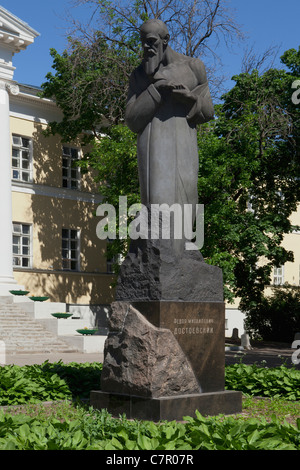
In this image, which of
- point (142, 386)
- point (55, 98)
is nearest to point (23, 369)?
point (142, 386)

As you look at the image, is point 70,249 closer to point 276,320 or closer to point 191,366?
point 276,320

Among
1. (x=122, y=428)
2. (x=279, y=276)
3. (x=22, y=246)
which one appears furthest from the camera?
(x=279, y=276)

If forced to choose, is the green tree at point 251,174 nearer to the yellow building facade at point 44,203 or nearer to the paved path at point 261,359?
the paved path at point 261,359

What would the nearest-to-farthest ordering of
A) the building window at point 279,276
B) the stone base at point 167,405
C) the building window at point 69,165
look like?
the stone base at point 167,405
the building window at point 69,165
the building window at point 279,276

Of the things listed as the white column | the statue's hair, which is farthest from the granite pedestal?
the white column

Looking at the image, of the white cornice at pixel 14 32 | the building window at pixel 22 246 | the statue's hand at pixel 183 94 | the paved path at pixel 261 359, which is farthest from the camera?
the building window at pixel 22 246

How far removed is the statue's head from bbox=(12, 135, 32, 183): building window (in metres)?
22.7

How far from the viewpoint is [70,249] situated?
3225 cm

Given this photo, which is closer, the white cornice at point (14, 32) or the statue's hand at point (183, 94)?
the statue's hand at point (183, 94)

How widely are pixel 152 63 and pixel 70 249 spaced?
81.6ft

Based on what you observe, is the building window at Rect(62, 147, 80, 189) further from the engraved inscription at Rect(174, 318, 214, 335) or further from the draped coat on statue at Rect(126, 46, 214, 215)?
the engraved inscription at Rect(174, 318, 214, 335)

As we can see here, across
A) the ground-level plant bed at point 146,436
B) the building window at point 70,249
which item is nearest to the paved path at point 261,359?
the ground-level plant bed at point 146,436

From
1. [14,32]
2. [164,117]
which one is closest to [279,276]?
[14,32]

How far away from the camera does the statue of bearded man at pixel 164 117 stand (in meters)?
7.76
